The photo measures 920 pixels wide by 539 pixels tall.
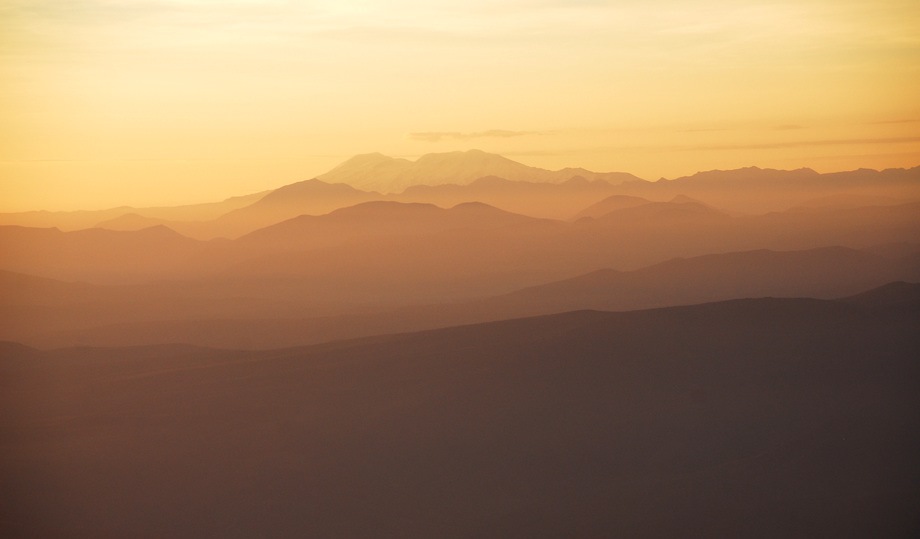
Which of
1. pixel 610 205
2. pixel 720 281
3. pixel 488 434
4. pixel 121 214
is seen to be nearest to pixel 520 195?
pixel 610 205

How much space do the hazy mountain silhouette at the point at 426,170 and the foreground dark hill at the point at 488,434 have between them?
0.84 metres

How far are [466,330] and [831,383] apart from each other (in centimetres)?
200

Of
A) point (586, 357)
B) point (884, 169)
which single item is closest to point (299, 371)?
point (586, 357)

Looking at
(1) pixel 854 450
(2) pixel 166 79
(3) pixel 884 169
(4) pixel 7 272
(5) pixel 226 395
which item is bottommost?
(1) pixel 854 450

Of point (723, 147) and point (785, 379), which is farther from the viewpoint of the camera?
point (723, 147)

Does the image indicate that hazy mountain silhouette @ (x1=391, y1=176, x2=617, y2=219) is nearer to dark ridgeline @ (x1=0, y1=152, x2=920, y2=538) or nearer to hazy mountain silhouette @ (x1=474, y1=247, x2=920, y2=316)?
dark ridgeline @ (x1=0, y1=152, x2=920, y2=538)

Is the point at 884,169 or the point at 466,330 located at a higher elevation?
the point at 884,169

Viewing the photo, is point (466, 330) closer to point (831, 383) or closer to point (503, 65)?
point (503, 65)

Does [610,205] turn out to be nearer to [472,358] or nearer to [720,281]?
[720,281]

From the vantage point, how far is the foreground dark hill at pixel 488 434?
4594 mm

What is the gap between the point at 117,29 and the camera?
4891 millimetres

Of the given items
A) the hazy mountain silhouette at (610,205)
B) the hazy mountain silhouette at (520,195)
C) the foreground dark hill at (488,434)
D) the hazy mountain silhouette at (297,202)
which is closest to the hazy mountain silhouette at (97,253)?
the hazy mountain silhouette at (297,202)

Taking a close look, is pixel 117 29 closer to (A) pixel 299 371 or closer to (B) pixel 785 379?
(A) pixel 299 371

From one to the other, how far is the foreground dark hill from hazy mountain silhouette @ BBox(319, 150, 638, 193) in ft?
2.76
